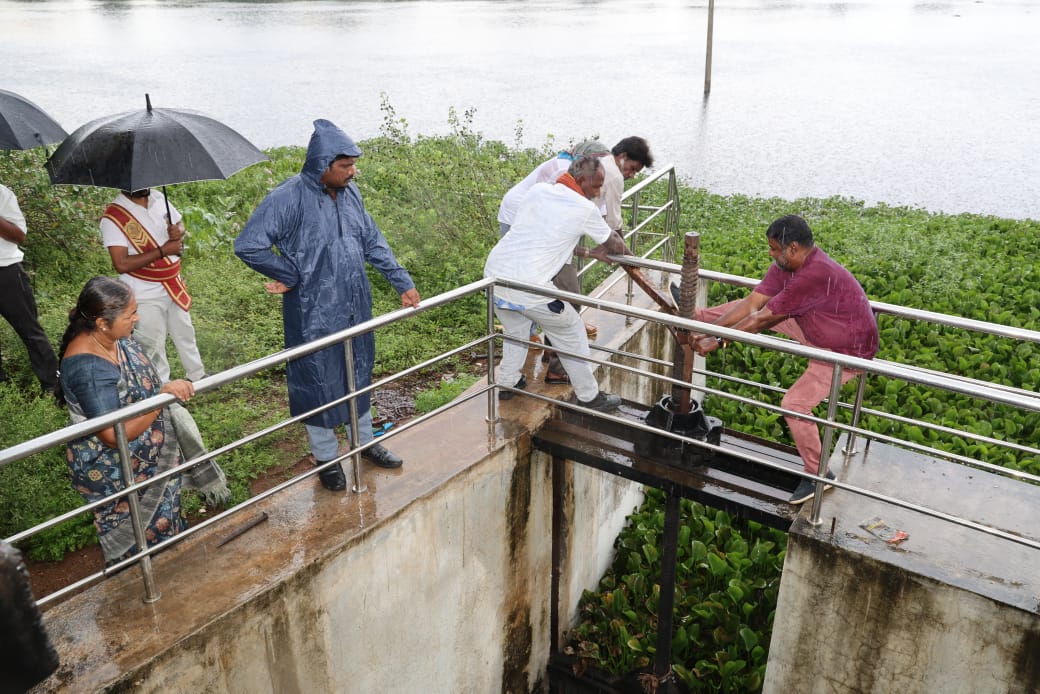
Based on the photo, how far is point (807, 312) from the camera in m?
4.05

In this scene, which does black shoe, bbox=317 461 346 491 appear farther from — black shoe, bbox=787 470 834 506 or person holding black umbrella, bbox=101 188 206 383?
black shoe, bbox=787 470 834 506

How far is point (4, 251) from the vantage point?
507 centimetres

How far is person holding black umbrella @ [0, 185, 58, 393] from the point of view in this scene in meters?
4.98

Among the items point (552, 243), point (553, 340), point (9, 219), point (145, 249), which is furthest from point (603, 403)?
point (9, 219)

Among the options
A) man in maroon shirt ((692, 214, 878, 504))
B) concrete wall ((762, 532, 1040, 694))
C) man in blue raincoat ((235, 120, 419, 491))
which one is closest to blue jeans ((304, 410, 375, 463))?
man in blue raincoat ((235, 120, 419, 491))

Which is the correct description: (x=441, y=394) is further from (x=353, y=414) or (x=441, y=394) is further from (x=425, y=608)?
(x=353, y=414)

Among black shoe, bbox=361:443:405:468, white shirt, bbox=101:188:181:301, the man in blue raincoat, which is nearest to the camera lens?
the man in blue raincoat

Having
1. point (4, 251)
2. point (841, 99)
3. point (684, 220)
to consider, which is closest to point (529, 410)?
point (4, 251)

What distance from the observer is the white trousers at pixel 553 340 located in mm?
4645

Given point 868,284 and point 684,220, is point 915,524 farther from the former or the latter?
point 684,220

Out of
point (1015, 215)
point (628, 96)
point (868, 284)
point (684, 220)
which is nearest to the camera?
point (868, 284)

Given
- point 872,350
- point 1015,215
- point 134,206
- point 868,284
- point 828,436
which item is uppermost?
point 134,206

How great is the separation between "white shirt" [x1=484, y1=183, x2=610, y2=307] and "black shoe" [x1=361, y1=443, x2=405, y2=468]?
1.09 m

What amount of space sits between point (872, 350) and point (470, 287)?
6.83 feet
